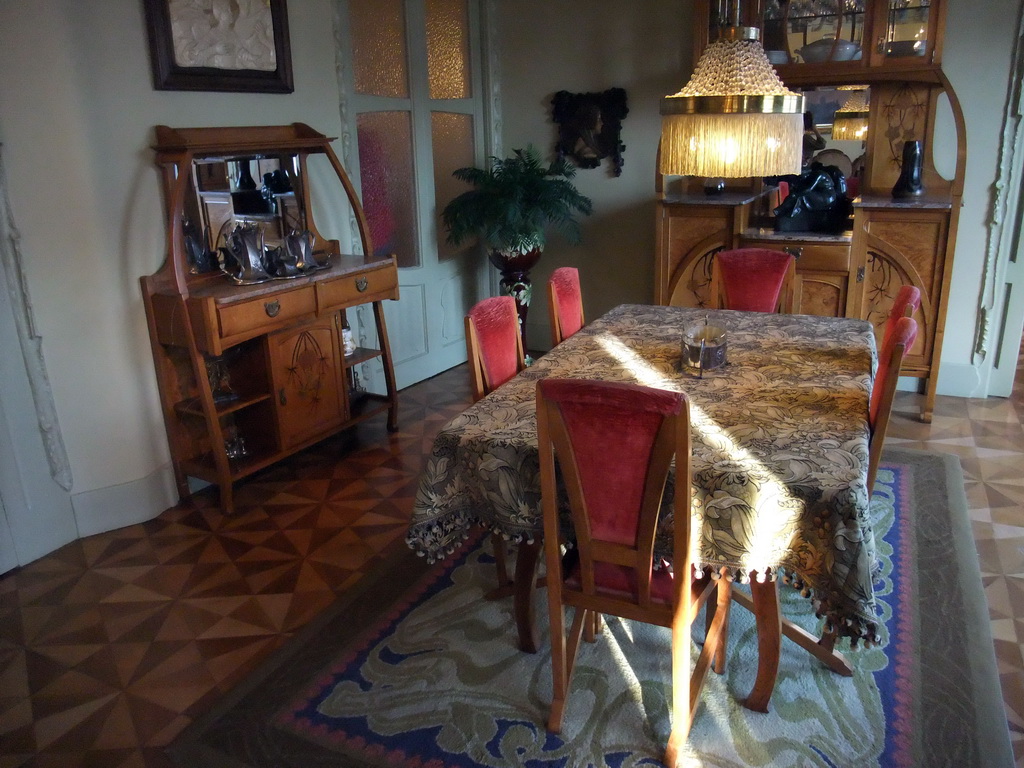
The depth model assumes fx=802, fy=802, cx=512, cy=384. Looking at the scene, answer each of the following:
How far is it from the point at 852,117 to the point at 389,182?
8.39 feet

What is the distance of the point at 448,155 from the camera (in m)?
5.00

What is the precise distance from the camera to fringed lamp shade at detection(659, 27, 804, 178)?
189 centimetres

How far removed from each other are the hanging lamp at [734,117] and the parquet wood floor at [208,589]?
A: 1600 mm

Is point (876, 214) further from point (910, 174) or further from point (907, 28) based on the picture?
point (907, 28)

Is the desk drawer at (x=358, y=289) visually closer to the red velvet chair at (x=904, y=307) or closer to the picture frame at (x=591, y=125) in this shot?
the picture frame at (x=591, y=125)

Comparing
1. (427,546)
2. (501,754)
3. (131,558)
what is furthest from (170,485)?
(501,754)

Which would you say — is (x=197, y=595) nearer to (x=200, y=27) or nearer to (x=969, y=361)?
(x=200, y=27)

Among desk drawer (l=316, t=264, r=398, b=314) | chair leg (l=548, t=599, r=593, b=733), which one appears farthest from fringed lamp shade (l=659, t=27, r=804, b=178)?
desk drawer (l=316, t=264, r=398, b=314)

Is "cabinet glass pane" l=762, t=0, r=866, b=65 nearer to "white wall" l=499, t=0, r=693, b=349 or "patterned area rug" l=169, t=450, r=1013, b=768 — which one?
"white wall" l=499, t=0, r=693, b=349

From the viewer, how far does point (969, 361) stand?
172 inches

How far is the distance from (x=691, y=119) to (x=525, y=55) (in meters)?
3.49

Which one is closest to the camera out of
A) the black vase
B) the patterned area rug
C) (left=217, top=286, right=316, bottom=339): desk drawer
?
the patterned area rug

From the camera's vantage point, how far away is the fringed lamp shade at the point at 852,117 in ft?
13.9

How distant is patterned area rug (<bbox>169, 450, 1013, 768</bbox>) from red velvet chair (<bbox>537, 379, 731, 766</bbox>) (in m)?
0.13
